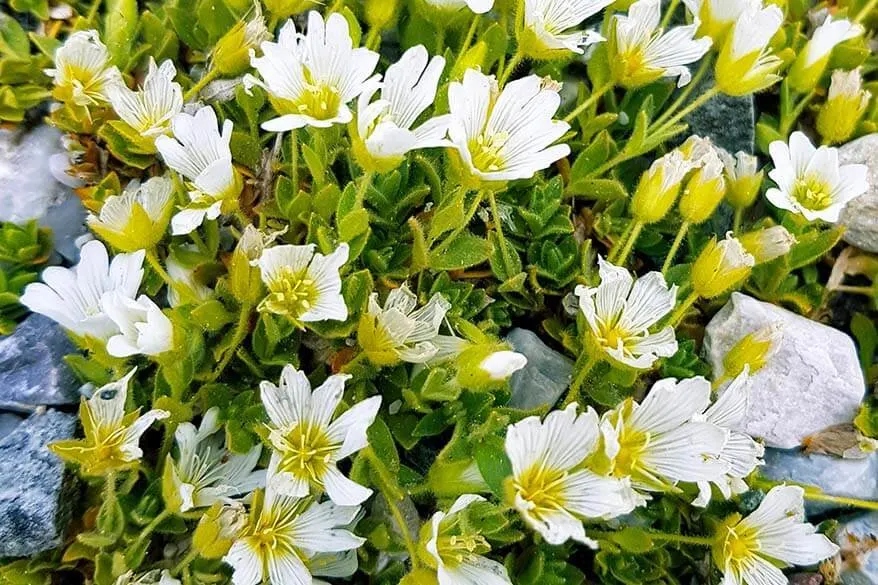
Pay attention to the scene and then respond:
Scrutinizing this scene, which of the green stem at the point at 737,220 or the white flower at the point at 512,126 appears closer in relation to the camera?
the white flower at the point at 512,126

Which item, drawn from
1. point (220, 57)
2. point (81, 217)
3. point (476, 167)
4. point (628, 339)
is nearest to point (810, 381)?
point (628, 339)

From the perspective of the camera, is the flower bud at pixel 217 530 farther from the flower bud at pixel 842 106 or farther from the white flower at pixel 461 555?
the flower bud at pixel 842 106

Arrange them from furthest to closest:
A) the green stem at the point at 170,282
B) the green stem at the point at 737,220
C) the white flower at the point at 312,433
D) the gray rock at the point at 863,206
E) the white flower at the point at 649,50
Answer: the gray rock at the point at 863,206
the green stem at the point at 737,220
the white flower at the point at 649,50
the green stem at the point at 170,282
the white flower at the point at 312,433

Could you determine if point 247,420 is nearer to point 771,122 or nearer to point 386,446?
point 386,446

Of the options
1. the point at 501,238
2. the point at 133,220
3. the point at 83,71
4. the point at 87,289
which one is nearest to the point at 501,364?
the point at 501,238

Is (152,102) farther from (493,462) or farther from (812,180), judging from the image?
(812,180)

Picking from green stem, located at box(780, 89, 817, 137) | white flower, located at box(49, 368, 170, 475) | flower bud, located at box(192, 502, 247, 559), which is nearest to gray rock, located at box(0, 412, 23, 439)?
white flower, located at box(49, 368, 170, 475)

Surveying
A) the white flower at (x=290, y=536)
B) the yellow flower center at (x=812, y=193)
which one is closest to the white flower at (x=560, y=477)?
the white flower at (x=290, y=536)

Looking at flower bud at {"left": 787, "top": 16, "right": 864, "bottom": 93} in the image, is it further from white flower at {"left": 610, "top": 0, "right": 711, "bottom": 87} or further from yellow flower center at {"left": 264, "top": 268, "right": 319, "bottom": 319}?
yellow flower center at {"left": 264, "top": 268, "right": 319, "bottom": 319}
